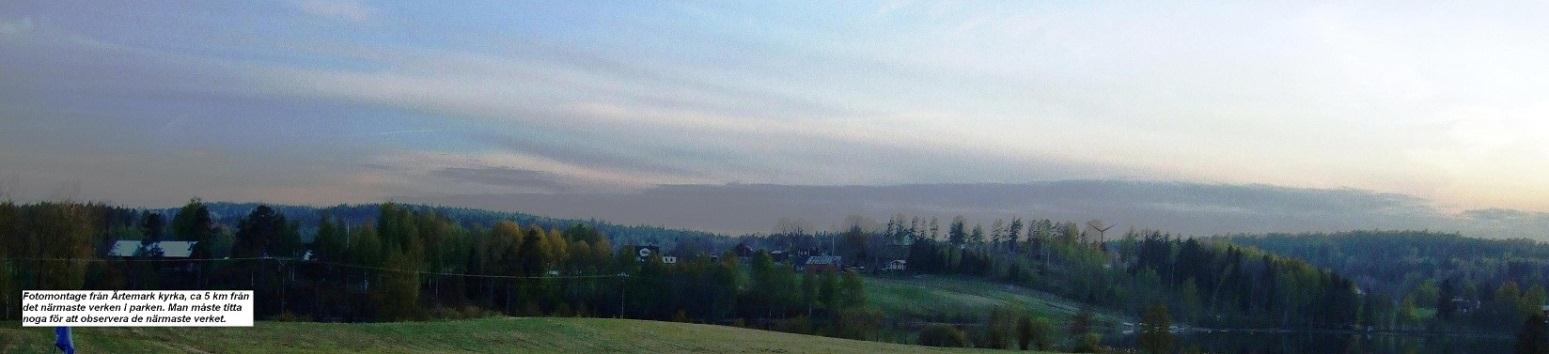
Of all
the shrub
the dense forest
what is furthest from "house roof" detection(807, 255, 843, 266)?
the shrub

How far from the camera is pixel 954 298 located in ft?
434

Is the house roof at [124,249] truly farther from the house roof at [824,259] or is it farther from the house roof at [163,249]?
the house roof at [824,259]

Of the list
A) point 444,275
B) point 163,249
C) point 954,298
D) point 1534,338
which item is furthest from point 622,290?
point 1534,338

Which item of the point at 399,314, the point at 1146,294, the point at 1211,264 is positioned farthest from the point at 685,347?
the point at 1211,264

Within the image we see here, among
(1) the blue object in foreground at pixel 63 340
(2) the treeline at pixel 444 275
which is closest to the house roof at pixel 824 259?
(2) the treeline at pixel 444 275

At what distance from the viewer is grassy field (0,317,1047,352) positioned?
2556cm

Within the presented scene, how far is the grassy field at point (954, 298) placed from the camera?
121938 millimetres

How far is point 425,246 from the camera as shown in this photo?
92438mm

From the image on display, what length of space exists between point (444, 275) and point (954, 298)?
6064 centimetres

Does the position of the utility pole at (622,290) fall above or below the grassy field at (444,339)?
below

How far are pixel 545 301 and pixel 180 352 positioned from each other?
6615 cm

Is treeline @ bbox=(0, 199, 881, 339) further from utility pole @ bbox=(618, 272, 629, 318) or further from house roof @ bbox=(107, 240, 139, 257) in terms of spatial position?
house roof @ bbox=(107, 240, 139, 257)

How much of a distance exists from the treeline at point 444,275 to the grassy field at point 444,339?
30.7 meters

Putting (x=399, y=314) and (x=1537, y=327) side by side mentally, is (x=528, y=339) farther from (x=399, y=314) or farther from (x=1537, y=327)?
(x=1537, y=327)
